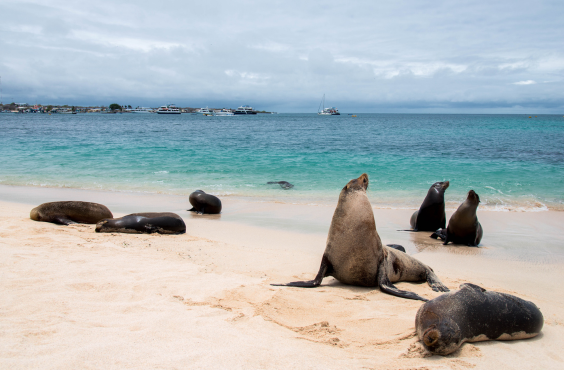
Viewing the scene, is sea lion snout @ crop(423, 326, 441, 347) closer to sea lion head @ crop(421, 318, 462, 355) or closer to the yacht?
sea lion head @ crop(421, 318, 462, 355)

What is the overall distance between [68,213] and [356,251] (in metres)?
6.11

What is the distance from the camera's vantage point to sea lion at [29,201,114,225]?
7.62 metres

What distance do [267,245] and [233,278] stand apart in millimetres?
2095

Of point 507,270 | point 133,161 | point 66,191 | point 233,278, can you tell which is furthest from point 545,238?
point 133,161

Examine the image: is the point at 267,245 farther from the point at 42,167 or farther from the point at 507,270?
the point at 42,167

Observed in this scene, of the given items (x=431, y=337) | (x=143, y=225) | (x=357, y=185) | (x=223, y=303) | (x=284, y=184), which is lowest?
(x=284, y=184)

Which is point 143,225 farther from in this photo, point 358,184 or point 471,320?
point 471,320

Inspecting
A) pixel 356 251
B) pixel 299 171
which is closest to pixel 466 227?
pixel 356 251

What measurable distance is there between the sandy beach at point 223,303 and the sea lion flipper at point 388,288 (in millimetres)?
73

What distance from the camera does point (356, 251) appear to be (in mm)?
4523

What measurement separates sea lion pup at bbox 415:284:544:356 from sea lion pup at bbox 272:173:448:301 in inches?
49.7

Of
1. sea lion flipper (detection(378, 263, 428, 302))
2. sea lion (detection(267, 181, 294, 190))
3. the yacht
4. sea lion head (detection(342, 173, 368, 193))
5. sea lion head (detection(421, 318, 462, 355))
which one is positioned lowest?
sea lion (detection(267, 181, 294, 190))

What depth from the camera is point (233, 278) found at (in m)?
4.70

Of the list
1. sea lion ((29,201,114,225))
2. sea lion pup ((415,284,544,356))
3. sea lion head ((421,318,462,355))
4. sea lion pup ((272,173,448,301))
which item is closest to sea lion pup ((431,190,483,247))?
sea lion pup ((272,173,448,301))
